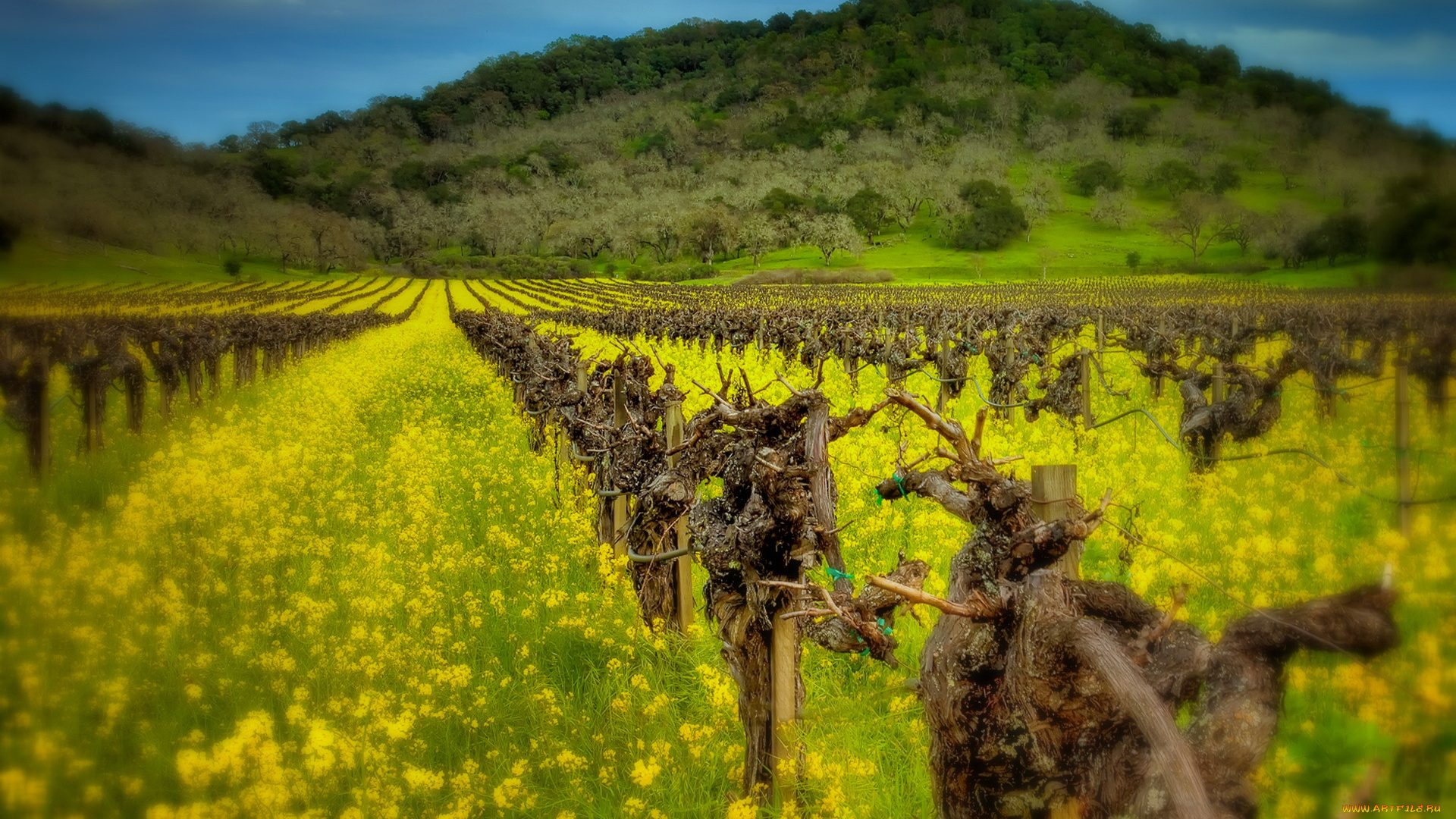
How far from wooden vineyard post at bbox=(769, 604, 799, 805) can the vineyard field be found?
0.04 m

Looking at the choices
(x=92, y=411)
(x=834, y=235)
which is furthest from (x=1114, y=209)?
(x=92, y=411)

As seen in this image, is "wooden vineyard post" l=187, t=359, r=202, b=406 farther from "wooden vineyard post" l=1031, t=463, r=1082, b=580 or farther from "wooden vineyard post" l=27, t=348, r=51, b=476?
"wooden vineyard post" l=1031, t=463, r=1082, b=580

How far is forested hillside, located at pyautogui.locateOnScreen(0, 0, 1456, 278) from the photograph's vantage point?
182 centimetres

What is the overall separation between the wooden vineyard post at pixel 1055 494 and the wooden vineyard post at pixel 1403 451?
2.87 feet

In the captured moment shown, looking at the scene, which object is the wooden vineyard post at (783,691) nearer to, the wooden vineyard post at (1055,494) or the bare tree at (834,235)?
the wooden vineyard post at (1055,494)

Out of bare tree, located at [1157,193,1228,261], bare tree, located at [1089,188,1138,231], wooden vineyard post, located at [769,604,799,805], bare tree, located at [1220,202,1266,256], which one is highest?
bare tree, located at [1089,188,1138,231]

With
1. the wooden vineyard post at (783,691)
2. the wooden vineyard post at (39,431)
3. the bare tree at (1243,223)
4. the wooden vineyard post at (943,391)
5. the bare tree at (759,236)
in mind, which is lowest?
the wooden vineyard post at (783,691)

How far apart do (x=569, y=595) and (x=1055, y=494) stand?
493 cm

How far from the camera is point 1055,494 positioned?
7.07 feet

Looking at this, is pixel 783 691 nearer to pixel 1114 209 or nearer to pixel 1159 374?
pixel 1159 374

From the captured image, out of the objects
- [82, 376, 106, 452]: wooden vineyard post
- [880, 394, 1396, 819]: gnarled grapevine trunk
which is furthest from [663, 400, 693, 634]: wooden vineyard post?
[82, 376, 106, 452]: wooden vineyard post

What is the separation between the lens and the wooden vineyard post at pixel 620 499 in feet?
21.2

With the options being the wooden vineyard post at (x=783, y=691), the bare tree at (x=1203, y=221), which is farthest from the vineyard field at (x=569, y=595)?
the bare tree at (x=1203, y=221)

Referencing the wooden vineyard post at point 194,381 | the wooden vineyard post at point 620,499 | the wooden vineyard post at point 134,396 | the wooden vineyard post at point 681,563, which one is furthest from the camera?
the wooden vineyard post at point 194,381
